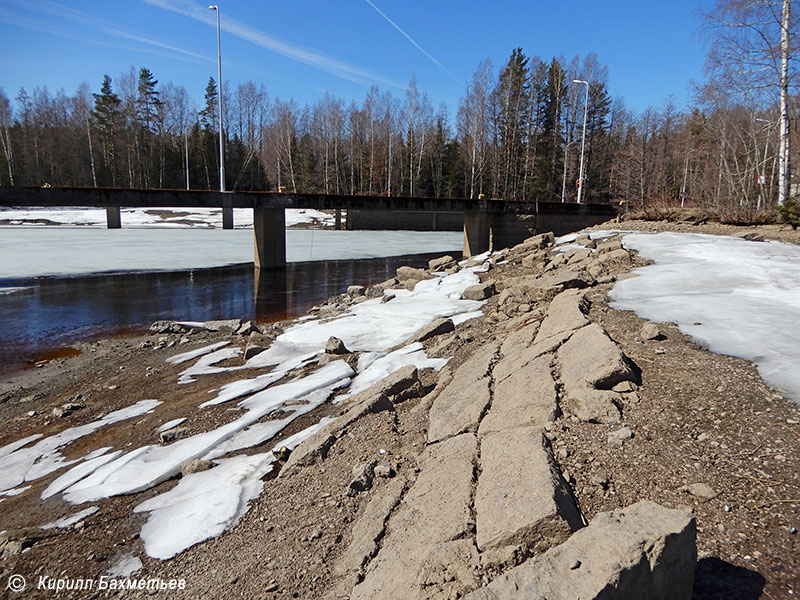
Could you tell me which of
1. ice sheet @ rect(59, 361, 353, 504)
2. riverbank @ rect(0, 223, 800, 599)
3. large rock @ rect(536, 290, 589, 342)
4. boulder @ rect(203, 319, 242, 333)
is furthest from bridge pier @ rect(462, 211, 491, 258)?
ice sheet @ rect(59, 361, 353, 504)

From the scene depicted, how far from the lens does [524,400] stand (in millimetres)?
3830

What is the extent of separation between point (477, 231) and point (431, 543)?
3043 centimetres

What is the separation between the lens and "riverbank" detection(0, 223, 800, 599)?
2393mm

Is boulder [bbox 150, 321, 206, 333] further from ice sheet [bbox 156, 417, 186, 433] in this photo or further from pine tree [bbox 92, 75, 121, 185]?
pine tree [bbox 92, 75, 121, 185]

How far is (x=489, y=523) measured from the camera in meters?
2.44

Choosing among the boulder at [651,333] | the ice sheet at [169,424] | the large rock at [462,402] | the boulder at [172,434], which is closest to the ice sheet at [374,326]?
the ice sheet at [169,424]

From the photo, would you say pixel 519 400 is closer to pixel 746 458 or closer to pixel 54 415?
pixel 746 458

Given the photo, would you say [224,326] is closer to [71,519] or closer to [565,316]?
[71,519]

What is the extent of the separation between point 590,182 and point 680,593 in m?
55.3

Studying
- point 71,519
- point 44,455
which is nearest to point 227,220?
point 44,455

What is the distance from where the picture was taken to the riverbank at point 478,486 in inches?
94.2

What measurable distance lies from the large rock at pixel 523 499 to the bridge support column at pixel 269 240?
79.1 feet

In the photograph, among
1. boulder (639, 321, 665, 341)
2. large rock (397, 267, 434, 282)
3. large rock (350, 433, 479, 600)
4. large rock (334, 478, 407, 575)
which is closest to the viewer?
large rock (350, 433, 479, 600)

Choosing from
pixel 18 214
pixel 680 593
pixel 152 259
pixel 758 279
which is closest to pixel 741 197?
pixel 758 279
